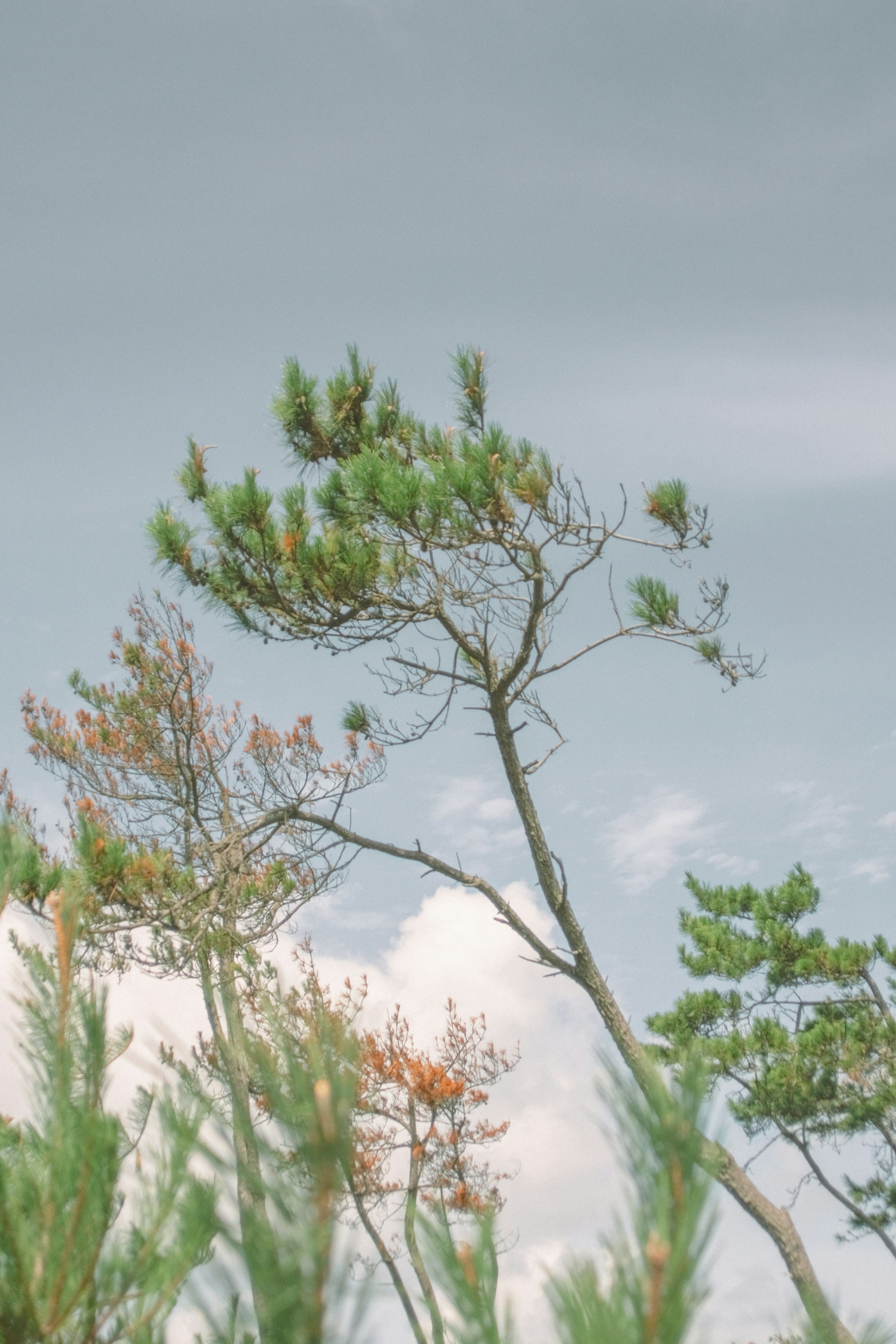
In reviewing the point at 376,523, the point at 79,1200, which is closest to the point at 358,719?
the point at 376,523

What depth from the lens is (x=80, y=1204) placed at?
48.4 inches

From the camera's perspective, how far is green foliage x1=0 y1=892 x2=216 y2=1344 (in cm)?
121

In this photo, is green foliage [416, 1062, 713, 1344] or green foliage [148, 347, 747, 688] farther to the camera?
green foliage [148, 347, 747, 688]

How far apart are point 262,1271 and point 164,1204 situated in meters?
0.59

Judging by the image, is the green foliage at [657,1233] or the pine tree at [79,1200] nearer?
the green foliage at [657,1233]

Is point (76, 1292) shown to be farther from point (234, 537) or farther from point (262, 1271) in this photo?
point (234, 537)

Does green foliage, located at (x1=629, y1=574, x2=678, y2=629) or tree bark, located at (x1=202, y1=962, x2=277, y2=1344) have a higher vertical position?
green foliage, located at (x1=629, y1=574, x2=678, y2=629)

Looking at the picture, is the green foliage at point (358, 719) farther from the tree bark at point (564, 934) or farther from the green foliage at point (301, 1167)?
the green foliage at point (301, 1167)

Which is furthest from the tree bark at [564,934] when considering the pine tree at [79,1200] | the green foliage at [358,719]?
the pine tree at [79,1200]

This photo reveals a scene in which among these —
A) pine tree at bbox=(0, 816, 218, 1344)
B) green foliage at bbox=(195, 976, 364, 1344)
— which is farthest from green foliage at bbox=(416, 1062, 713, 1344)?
pine tree at bbox=(0, 816, 218, 1344)

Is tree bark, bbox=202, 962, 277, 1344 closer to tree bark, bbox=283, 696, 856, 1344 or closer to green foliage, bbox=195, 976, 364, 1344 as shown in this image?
green foliage, bbox=195, 976, 364, 1344

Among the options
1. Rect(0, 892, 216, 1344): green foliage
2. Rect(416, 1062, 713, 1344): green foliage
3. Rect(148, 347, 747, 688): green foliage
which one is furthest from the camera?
Rect(148, 347, 747, 688): green foliage

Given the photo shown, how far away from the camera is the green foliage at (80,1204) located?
1.21 metres

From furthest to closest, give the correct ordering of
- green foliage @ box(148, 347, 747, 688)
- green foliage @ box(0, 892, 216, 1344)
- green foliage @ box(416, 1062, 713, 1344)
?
green foliage @ box(148, 347, 747, 688), green foliage @ box(0, 892, 216, 1344), green foliage @ box(416, 1062, 713, 1344)
